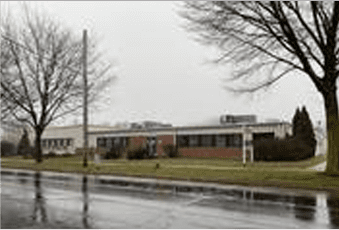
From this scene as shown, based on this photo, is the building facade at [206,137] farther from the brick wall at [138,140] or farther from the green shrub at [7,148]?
the green shrub at [7,148]

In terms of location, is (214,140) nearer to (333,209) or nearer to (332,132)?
(332,132)

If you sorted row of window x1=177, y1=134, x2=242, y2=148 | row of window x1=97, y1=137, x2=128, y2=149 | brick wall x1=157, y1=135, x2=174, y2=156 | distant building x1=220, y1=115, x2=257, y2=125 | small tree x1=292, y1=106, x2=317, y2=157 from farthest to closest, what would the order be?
distant building x1=220, y1=115, x2=257, y2=125 → row of window x1=97, y1=137, x2=128, y2=149 → brick wall x1=157, y1=135, x2=174, y2=156 → small tree x1=292, y1=106, x2=317, y2=157 → row of window x1=177, y1=134, x2=242, y2=148

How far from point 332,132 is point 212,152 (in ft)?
85.1

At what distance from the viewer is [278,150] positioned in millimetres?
34219

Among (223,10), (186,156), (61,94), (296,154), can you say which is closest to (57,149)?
(186,156)

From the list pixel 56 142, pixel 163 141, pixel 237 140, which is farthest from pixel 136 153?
pixel 56 142

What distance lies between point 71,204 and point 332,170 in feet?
39.6

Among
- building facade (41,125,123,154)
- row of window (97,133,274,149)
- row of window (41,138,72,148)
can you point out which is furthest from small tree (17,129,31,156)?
row of window (97,133,274,149)

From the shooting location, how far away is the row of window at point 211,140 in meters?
41.7

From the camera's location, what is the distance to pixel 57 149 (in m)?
63.6

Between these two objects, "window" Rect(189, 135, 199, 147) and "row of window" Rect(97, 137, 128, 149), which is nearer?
"window" Rect(189, 135, 199, 147)

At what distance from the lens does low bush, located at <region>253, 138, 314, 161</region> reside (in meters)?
34.2

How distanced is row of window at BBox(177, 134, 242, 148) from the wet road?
90.2 ft

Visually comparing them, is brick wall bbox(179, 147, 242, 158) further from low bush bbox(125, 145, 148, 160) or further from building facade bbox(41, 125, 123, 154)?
building facade bbox(41, 125, 123, 154)
